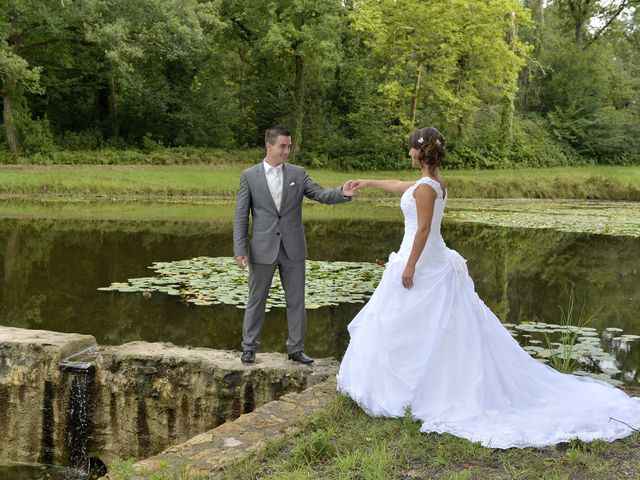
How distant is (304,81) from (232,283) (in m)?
26.4

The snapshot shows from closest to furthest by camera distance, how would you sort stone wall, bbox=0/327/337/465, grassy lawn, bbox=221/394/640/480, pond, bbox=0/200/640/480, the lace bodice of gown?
1. grassy lawn, bbox=221/394/640/480
2. the lace bodice of gown
3. stone wall, bbox=0/327/337/465
4. pond, bbox=0/200/640/480

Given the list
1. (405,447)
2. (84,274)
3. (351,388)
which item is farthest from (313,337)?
(84,274)

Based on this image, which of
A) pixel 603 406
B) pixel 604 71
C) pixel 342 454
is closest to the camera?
pixel 342 454

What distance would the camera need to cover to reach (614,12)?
4516 centimetres

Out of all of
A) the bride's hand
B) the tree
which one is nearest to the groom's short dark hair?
the bride's hand

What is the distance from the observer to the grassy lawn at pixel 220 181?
23.9 m

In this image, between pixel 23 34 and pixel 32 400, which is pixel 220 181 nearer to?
pixel 23 34

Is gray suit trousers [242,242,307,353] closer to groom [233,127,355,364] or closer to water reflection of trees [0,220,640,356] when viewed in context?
groom [233,127,355,364]

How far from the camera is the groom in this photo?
5961 millimetres

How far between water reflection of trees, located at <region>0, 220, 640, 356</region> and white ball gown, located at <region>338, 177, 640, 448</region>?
2.97 m

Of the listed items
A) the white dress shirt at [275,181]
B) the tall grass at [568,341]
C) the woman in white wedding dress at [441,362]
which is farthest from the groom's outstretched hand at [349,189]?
the tall grass at [568,341]

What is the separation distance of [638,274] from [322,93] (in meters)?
26.4

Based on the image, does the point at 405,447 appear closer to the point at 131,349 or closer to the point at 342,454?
the point at 342,454

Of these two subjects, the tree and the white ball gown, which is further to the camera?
the tree
